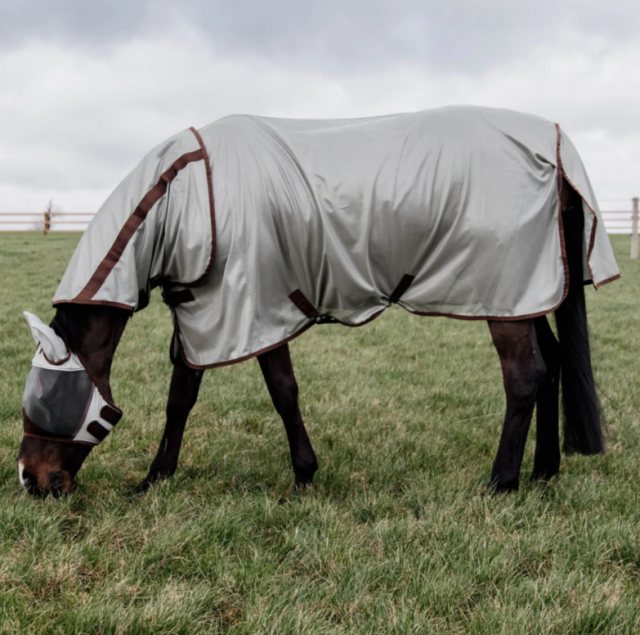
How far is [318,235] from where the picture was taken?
3.17 m

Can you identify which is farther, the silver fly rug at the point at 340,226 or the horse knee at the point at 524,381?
the horse knee at the point at 524,381

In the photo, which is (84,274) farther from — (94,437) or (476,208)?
(476,208)

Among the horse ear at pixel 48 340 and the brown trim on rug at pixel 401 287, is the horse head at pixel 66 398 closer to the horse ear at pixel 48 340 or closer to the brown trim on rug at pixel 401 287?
the horse ear at pixel 48 340

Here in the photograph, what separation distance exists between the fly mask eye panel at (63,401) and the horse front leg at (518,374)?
1.95 m

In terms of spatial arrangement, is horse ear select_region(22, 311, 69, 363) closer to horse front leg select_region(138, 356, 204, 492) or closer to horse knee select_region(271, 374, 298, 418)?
horse front leg select_region(138, 356, 204, 492)

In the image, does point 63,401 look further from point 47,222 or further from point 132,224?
point 47,222

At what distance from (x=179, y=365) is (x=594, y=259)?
7.35 feet

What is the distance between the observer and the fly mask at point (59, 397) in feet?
9.59

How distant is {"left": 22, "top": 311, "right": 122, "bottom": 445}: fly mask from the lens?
292 cm

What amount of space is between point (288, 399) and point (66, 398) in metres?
1.06

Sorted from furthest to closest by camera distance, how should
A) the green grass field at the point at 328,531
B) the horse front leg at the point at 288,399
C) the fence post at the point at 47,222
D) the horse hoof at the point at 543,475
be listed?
the fence post at the point at 47,222 < the horse hoof at the point at 543,475 < the horse front leg at the point at 288,399 < the green grass field at the point at 328,531

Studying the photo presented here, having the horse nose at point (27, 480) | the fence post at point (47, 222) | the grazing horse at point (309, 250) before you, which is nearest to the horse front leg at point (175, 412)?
the grazing horse at point (309, 250)

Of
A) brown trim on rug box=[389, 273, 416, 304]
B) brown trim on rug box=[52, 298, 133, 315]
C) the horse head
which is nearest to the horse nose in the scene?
the horse head

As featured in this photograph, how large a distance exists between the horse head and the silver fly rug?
0.59 feet
